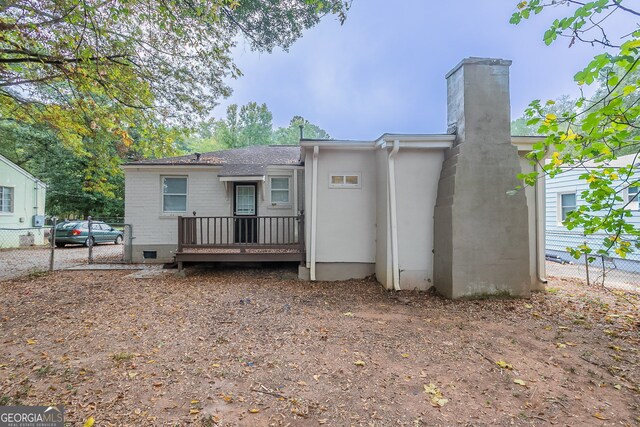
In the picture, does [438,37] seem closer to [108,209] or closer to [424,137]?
[424,137]

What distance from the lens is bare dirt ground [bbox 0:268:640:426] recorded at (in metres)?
2.32

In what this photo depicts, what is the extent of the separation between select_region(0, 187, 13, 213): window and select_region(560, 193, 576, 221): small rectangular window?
79.1ft

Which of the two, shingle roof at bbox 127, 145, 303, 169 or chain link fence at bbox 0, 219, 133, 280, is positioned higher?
shingle roof at bbox 127, 145, 303, 169

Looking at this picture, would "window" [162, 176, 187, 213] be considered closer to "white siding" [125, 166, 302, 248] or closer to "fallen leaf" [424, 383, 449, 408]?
"white siding" [125, 166, 302, 248]

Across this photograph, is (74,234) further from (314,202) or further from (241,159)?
(314,202)

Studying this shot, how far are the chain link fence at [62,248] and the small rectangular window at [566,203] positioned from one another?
15346 millimetres

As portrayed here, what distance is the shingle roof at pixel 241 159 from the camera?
912 centimetres

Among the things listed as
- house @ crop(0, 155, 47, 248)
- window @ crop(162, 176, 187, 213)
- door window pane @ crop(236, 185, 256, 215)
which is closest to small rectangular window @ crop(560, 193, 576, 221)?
door window pane @ crop(236, 185, 256, 215)

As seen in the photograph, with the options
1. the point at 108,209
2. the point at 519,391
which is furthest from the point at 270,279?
the point at 108,209

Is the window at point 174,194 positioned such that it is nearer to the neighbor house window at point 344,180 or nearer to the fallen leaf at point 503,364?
the neighbor house window at point 344,180

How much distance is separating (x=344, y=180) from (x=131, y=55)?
5.91 metres

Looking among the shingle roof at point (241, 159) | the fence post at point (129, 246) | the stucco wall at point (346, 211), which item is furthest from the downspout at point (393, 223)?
the fence post at point (129, 246)

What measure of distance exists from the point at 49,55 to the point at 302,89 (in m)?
22.7

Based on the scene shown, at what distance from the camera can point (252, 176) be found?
842cm
